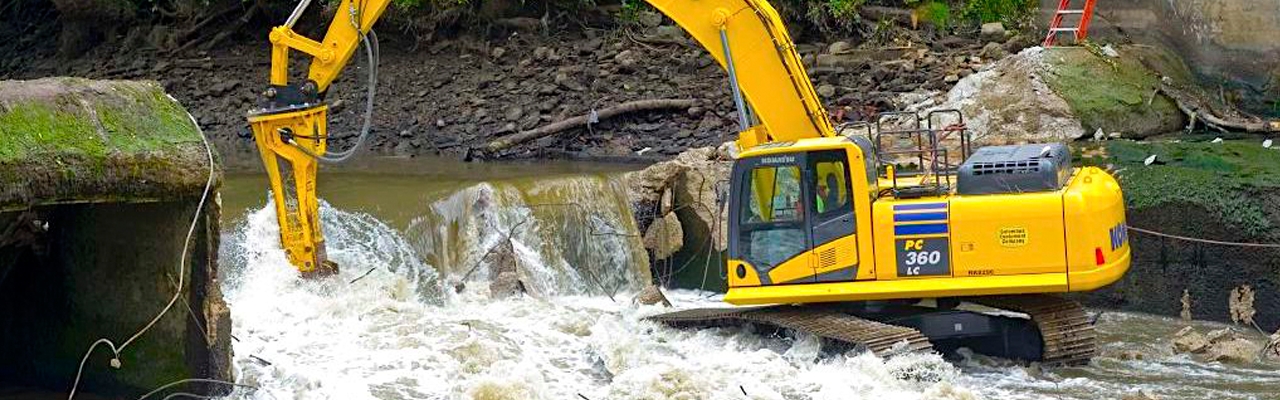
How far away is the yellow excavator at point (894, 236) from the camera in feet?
38.1

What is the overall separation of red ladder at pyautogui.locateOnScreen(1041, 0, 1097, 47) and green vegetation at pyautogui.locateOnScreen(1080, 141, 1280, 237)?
348 centimetres

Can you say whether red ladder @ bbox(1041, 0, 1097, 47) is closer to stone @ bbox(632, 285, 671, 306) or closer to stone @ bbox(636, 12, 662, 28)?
stone @ bbox(636, 12, 662, 28)

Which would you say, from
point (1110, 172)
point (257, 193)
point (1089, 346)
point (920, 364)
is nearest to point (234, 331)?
point (257, 193)

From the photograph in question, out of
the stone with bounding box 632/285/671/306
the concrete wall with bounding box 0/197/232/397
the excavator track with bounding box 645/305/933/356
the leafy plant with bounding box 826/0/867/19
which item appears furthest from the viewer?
the leafy plant with bounding box 826/0/867/19

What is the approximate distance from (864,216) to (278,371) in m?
4.43

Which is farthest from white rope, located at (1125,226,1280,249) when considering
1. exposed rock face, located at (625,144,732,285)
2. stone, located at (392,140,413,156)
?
stone, located at (392,140,413,156)

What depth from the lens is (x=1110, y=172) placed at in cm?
1501

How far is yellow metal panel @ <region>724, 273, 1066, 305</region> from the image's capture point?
11.6 meters

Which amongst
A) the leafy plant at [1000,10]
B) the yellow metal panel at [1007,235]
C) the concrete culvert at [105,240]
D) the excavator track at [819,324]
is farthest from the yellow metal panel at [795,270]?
the leafy plant at [1000,10]

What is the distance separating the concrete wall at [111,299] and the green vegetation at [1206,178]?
835 cm

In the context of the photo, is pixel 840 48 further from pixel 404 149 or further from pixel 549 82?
pixel 404 149

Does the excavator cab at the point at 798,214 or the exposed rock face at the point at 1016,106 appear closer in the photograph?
the excavator cab at the point at 798,214

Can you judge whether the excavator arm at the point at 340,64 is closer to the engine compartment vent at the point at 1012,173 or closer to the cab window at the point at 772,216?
the cab window at the point at 772,216

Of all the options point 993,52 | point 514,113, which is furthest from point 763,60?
point 514,113
